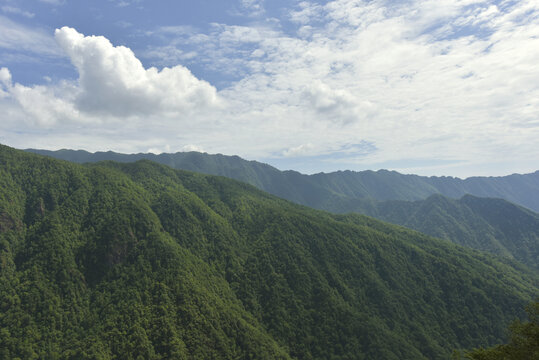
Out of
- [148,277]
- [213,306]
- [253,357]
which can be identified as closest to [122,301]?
[148,277]

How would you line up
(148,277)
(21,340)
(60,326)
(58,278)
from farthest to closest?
(148,277) < (58,278) < (60,326) < (21,340)

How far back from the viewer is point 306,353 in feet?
602

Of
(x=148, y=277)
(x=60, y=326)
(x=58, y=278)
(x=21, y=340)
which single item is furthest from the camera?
(x=148, y=277)

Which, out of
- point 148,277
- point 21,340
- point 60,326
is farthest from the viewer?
point 148,277

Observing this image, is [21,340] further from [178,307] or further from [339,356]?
[339,356]

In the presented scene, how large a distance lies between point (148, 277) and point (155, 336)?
4124 cm

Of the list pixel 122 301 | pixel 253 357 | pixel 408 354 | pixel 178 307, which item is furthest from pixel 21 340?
pixel 408 354

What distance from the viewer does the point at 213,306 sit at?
593ft

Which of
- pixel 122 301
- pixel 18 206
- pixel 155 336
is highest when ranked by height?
pixel 18 206

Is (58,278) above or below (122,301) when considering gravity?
above

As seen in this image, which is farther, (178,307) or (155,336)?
(178,307)

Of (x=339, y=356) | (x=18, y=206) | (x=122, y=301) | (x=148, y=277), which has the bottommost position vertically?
(x=339, y=356)

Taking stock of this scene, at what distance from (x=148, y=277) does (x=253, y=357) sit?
89.8m

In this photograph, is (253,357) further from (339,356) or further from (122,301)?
(122,301)
